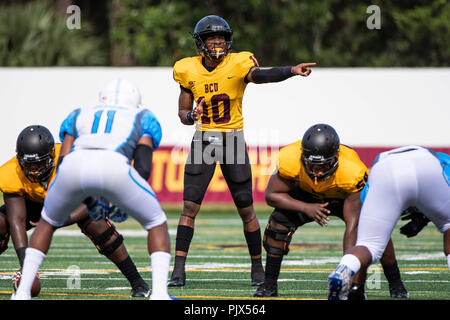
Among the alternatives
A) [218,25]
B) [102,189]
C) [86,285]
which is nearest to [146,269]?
[86,285]

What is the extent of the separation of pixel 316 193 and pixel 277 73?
1018mm

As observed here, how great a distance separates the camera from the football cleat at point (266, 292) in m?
5.97

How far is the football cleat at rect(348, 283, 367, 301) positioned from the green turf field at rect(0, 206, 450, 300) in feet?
1.15

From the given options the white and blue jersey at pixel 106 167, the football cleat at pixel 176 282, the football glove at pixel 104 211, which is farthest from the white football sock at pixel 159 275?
the football cleat at pixel 176 282

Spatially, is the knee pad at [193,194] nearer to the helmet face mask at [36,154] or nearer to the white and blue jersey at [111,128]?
the helmet face mask at [36,154]

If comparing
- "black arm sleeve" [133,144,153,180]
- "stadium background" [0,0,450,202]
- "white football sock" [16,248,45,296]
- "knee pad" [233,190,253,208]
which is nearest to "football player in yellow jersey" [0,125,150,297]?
"white football sock" [16,248,45,296]

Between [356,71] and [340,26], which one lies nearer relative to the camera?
[356,71]

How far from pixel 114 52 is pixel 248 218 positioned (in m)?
16.0

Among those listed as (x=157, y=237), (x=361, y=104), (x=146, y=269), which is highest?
(x=361, y=104)

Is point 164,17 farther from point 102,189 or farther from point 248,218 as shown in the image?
point 102,189

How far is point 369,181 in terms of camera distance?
5.24m

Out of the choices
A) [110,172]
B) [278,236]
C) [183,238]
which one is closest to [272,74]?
[278,236]

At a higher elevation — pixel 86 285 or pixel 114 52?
pixel 114 52

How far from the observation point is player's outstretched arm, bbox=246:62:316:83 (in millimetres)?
6062
